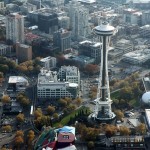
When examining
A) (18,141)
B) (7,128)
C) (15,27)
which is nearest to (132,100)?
(7,128)

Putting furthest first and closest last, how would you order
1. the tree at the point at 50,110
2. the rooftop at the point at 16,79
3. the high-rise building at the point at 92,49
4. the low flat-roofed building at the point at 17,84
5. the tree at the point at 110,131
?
the high-rise building at the point at 92,49 → the rooftop at the point at 16,79 → the low flat-roofed building at the point at 17,84 → the tree at the point at 50,110 → the tree at the point at 110,131

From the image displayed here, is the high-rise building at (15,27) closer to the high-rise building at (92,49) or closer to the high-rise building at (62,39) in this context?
the high-rise building at (62,39)

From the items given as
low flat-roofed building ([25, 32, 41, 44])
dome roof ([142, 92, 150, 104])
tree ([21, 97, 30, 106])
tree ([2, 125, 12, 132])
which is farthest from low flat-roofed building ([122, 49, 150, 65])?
tree ([2, 125, 12, 132])

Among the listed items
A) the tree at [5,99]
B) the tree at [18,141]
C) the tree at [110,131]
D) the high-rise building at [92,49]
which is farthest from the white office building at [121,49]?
the tree at [18,141]

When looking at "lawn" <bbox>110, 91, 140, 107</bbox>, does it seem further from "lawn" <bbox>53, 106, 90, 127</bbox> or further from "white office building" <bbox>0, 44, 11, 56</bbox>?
"white office building" <bbox>0, 44, 11, 56</bbox>

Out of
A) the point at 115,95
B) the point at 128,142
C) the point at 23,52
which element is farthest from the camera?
the point at 23,52

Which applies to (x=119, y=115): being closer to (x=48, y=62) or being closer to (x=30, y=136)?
(x=30, y=136)
